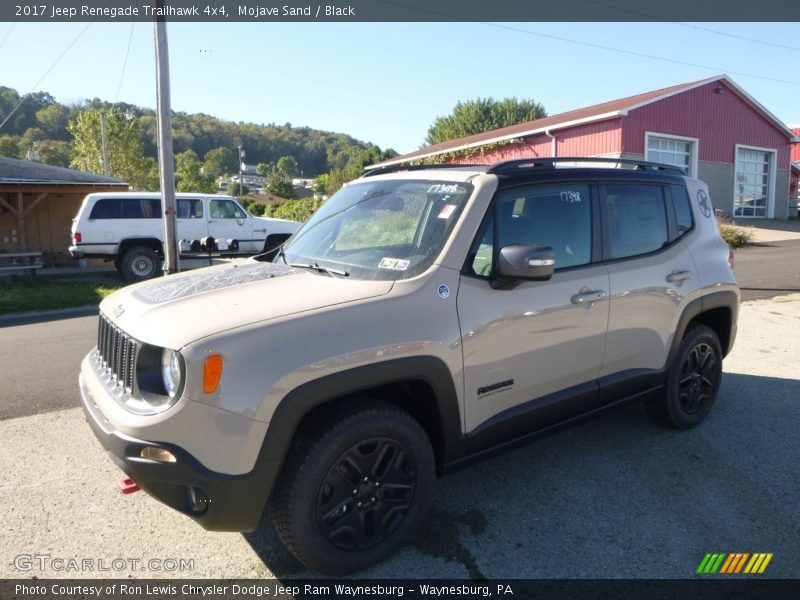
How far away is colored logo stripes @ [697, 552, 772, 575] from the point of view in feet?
9.34

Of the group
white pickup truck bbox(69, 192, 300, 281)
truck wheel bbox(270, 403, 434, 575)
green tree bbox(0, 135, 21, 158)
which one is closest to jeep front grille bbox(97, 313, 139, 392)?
truck wheel bbox(270, 403, 434, 575)

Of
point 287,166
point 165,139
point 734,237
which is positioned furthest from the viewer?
point 287,166

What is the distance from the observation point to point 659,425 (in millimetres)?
4500

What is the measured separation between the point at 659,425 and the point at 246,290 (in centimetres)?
329

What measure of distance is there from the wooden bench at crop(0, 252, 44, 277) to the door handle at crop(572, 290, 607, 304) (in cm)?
1531

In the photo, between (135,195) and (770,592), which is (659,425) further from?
(135,195)

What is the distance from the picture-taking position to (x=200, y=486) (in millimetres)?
2365

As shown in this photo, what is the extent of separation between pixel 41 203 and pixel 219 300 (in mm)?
20718

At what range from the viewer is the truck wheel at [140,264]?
15.3m

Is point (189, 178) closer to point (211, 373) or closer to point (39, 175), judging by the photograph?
point (39, 175)

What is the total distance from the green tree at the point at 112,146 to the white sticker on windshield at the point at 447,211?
138 ft

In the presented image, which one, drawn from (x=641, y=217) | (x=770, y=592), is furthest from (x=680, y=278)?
(x=770, y=592)

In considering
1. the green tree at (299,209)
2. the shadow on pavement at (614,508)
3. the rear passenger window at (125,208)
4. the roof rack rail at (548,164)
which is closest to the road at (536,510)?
the shadow on pavement at (614,508)

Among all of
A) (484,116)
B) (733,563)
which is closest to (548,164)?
(733,563)
